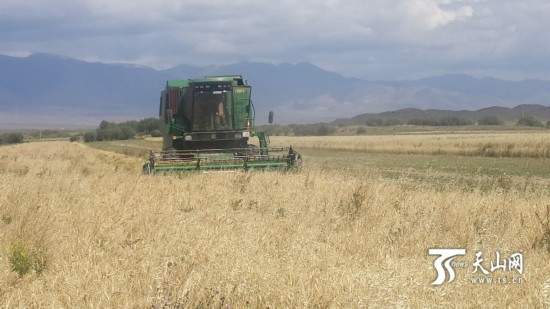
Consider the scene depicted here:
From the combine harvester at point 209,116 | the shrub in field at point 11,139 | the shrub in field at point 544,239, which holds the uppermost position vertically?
the combine harvester at point 209,116

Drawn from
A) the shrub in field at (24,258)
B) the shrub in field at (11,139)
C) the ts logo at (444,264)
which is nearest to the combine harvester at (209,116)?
the shrub in field at (24,258)

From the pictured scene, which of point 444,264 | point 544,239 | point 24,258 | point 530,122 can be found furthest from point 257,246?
point 530,122

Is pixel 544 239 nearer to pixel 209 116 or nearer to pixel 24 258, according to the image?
pixel 24 258

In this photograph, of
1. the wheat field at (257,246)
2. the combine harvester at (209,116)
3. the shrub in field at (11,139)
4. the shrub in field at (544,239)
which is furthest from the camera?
the shrub in field at (11,139)

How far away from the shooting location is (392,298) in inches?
162

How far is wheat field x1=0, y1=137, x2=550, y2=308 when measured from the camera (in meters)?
Result: 4.29

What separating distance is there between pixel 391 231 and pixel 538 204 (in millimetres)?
2867

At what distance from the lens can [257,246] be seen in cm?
581

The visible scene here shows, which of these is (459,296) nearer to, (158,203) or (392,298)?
(392,298)

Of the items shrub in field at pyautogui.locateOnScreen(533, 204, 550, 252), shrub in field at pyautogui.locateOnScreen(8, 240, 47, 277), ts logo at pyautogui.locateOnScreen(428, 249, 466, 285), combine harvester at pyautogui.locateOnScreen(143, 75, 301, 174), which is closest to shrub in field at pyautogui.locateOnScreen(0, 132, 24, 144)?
combine harvester at pyautogui.locateOnScreen(143, 75, 301, 174)

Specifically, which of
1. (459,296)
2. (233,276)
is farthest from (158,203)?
(459,296)

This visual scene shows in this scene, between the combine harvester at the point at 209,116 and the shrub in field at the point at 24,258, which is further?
the combine harvester at the point at 209,116

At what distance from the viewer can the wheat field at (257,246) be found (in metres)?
4.29

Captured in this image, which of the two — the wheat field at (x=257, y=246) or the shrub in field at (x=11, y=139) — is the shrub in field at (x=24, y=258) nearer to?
Answer: the wheat field at (x=257, y=246)
